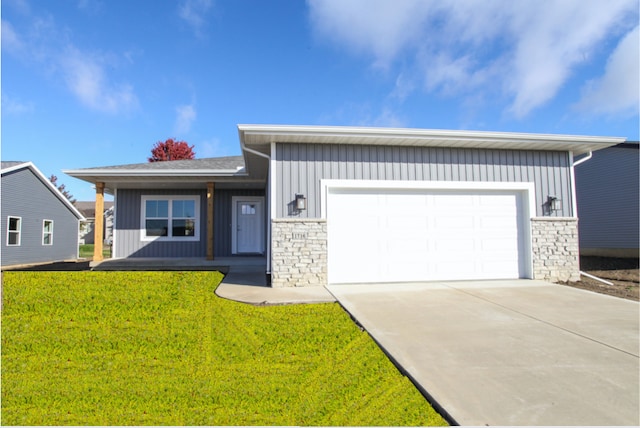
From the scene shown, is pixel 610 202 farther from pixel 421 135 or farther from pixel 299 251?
pixel 299 251

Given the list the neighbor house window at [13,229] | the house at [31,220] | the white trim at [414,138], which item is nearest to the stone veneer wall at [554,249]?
the white trim at [414,138]

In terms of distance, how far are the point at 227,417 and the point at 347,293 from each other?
380 centimetres

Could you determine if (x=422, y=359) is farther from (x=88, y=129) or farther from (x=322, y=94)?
(x=88, y=129)

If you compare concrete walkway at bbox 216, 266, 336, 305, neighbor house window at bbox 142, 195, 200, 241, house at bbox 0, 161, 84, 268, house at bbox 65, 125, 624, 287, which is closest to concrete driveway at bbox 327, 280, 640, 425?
concrete walkway at bbox 216, 266, 336, 305

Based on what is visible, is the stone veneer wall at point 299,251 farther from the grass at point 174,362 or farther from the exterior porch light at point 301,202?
the grass at point 174,362

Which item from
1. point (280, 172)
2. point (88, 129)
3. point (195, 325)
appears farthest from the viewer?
point (88, 129)

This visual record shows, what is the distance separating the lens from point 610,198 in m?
12.5

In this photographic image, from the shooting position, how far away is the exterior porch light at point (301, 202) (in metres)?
6.43

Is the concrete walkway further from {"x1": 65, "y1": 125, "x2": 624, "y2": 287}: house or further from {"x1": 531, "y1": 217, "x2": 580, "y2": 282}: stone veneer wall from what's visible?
{"x1": 531, "y1": 217, "x2": 580, "y2": 282}: stone veneer wall

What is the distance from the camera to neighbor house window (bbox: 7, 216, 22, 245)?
12.4 meters

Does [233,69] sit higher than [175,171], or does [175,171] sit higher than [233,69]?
[233,69]

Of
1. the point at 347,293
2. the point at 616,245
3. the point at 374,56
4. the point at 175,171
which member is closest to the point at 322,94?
the point at 374,56

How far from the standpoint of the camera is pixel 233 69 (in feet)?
38.8

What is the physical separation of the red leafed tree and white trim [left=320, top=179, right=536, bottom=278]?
31.2 metres
